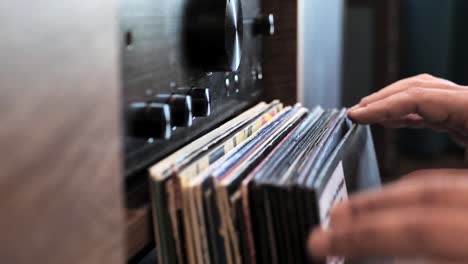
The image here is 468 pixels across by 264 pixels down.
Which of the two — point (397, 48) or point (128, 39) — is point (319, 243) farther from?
point (397, 48)

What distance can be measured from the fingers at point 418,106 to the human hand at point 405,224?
317mm

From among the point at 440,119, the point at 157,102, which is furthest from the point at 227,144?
the point at 440,119

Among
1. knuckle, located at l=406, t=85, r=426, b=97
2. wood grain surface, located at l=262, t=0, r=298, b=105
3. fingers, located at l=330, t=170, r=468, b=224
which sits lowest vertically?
fingers, located at l=330, t=170, r=468, b=224

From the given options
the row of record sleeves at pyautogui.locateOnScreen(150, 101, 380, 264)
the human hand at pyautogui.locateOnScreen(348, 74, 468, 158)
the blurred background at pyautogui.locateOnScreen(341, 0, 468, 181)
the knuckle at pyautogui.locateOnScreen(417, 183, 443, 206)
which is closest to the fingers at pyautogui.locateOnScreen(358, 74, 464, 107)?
the human hand at pyautogui.locateOnScreen(348, 74, 468, 158)

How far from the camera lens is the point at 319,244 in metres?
0.36

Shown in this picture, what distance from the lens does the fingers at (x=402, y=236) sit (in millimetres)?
334

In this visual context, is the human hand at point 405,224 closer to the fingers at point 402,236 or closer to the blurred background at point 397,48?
the fingers at point 402,236

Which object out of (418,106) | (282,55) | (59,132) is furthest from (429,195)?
(282,55)

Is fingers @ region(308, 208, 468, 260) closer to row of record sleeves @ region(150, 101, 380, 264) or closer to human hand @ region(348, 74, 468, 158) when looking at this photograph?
row of record sleeves @ region(150, 101, 380, 264)

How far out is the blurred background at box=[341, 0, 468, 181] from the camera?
2336mm

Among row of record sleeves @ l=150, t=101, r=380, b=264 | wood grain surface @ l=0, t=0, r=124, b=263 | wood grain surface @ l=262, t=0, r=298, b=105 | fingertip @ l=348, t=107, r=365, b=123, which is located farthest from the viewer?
wood grain surface @ l=262, t=0, r=298, b=105

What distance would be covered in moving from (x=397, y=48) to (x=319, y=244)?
2.13 metres

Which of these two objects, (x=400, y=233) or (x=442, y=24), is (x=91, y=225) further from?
(x=442, y=24)

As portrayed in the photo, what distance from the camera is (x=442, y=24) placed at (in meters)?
2.35
